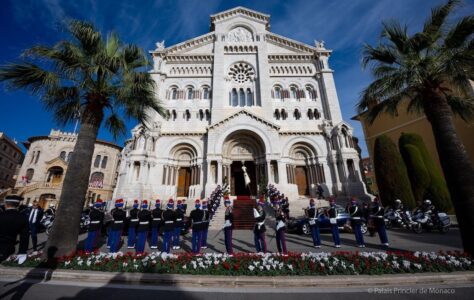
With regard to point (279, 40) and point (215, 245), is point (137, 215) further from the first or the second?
point (279, 40)

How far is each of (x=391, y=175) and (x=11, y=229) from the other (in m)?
22.1

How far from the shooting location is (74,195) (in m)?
6.40

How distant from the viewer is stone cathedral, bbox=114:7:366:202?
714 inches

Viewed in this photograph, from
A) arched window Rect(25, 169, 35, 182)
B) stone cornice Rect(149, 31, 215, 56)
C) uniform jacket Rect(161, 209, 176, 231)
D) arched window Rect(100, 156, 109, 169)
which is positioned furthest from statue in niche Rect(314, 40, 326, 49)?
arched window Rect(25, 169, 35, 182)

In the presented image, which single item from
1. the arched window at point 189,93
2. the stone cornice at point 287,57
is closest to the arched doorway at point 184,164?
the arched window at point 189,93

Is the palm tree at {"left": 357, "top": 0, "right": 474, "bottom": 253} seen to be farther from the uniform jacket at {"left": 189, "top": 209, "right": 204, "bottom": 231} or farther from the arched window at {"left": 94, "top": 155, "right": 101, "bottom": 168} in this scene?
the arched window at {"left": 94, "top": 155, "right": 101, "bottom": 168}

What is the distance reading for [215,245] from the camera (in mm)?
8523

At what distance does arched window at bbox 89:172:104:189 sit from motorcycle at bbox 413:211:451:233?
133ft

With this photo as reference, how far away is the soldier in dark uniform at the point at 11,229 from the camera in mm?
3322

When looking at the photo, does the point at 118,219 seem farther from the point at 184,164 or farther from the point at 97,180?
the point at 97,180

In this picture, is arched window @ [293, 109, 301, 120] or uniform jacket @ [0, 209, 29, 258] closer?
uniform jacket @ [0, 209, 29, 258]

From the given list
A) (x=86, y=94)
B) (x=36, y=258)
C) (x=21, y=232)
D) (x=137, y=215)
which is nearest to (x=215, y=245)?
(x=137, y=215)

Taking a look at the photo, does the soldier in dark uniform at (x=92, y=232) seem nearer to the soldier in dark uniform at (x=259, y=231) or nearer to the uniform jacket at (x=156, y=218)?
the uniform jacket at (x=156, y=218)

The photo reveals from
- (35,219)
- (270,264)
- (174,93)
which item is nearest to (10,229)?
(270,264)
